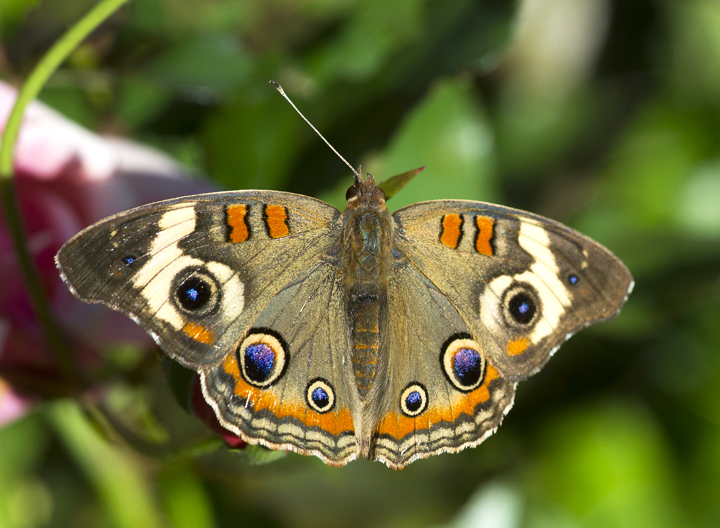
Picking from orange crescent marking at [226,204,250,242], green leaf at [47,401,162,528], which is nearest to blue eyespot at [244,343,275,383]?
orange crescent marking at [226,204,250,242]

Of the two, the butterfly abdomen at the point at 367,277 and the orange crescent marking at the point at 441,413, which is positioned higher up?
the butterfly abdomen at the point at 367,277

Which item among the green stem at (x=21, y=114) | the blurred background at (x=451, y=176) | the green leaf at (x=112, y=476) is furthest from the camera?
the green leaf at (x=112, y=476)

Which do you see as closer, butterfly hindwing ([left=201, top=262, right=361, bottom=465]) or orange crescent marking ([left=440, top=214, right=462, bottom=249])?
butterfly hindwing ([left=201, top=262, right=361, bottom=465])

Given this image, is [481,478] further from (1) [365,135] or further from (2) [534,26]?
(2) [534,26]

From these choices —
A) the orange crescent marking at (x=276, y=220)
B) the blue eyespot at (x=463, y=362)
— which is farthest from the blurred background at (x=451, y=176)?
the blue eyespot at (x=463, y=362)

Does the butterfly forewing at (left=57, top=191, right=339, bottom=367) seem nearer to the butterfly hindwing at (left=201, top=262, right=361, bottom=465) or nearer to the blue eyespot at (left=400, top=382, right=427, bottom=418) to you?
the butterfly hindwing at (left=201, top=262, right=361, bottom=465)

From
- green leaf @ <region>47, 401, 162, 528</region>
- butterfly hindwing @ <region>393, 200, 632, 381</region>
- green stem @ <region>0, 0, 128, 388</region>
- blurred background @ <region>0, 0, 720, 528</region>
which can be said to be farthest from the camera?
green leaf @ <region>47, 401, 162, 528</region>

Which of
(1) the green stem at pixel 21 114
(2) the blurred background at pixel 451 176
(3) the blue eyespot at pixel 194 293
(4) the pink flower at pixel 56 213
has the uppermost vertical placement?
(1) the green stem at pixel 21 114

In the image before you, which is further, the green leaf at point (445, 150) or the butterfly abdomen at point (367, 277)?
the green leaf at point (445, 150)

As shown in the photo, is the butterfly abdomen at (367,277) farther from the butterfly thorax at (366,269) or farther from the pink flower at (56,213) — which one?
the pink flower at (56,213)
